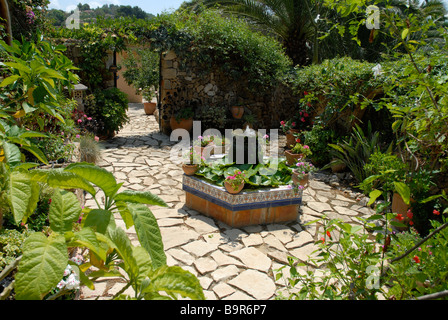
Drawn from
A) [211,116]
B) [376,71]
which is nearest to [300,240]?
[376,71]

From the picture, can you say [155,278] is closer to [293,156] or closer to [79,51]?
[293,156]

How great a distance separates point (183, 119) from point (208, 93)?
1.08 meters

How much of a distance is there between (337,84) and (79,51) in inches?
227

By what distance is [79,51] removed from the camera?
775 centimetres

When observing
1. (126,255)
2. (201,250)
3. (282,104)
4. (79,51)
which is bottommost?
(201,250)

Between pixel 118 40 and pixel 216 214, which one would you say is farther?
pixel 118 40

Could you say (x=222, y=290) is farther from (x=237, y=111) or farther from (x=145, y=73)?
(x=145, y=73)

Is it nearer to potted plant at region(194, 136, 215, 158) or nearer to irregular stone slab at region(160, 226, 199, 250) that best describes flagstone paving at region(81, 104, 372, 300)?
irregular stone slab at region(160, 226, 199, 250)

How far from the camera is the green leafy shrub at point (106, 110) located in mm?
7387

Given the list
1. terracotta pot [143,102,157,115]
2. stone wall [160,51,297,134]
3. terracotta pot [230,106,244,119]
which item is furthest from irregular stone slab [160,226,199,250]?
terracotta pot [143,102,157,115]

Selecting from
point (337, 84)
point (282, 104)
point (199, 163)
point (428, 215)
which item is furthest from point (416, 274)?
point (282, 104)

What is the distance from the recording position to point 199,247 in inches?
139

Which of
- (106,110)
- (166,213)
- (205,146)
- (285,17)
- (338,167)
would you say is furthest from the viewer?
(285,17)
